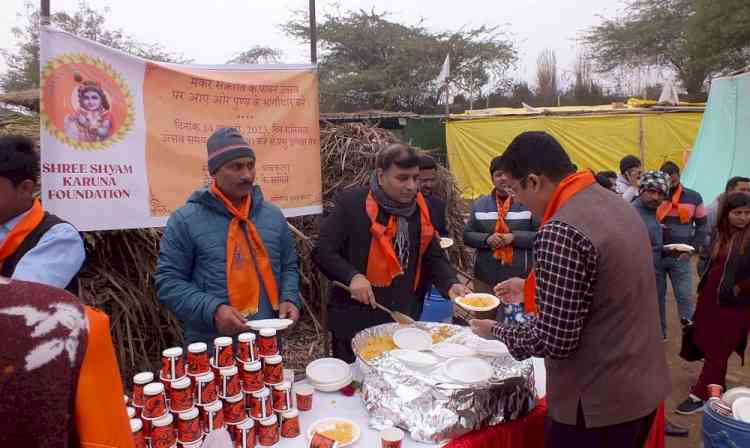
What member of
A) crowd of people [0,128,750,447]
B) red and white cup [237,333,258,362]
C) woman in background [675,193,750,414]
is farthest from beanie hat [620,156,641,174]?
red and white cup [237,333,258,362]

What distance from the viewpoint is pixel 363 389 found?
1738 mm

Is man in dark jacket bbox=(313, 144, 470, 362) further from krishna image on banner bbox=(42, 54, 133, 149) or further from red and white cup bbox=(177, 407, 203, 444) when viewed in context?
krishna image on banner bbox=(42, 54, 133, 149)

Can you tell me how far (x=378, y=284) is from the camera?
2.46m

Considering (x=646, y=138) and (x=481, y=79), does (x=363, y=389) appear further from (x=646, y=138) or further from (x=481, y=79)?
(x=481, y=79)

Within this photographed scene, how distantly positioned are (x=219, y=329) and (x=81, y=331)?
4.19 ft

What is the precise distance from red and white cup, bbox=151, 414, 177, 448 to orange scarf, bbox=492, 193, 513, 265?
2.88 metres

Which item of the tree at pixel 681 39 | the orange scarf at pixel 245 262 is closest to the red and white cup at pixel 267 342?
the orange scarf at pixel 245 262

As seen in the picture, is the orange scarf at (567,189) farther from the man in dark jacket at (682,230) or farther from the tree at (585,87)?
the tree at (585,87)

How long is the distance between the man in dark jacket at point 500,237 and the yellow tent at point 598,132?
6.99 metres

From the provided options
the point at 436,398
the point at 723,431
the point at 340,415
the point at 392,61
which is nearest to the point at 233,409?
the point at 340,415

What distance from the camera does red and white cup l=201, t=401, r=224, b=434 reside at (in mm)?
1424

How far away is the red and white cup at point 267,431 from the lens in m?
1.50

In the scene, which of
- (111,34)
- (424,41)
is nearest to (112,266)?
(111,34)

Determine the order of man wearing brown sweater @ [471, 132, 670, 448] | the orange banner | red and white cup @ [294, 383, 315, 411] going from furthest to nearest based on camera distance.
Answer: the orange banner → red and white cup @ [294, 383, 315, 411] → man wearing brown sweater @ [471, 132, 670, 448]
